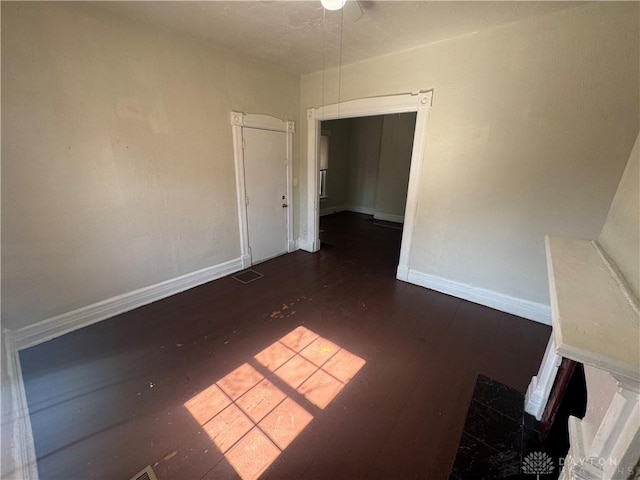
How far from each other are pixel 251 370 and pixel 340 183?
6.22 m

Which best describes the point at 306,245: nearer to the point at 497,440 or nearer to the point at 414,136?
the point at 414,136

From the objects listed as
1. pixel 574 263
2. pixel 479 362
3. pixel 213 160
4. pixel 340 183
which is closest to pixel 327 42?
pixel 213 160

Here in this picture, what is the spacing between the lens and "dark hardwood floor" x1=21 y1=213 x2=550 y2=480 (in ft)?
4.37

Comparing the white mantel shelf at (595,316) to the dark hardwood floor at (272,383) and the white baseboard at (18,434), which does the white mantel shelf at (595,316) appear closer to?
the dark hardwood floor at (272,383)

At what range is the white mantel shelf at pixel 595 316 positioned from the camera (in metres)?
0.66

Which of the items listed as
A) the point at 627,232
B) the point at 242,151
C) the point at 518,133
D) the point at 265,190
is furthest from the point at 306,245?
the point at 627,232

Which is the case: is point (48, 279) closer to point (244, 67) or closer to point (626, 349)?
point (244, 67)

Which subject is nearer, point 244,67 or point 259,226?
point 244,67

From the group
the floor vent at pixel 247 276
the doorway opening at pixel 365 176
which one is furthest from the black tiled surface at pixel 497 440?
the doorway opening at pixel 365 176

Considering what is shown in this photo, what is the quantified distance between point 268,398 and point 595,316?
65.7 inches

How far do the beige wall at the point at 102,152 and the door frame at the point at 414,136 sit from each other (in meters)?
1.03

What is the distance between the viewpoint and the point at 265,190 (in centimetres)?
356

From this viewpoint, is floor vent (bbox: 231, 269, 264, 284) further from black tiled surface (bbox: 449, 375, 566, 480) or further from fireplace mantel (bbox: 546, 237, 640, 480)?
fireplace mantel (bbox: 546, 237, 640, 480)

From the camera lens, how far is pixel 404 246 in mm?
3229
